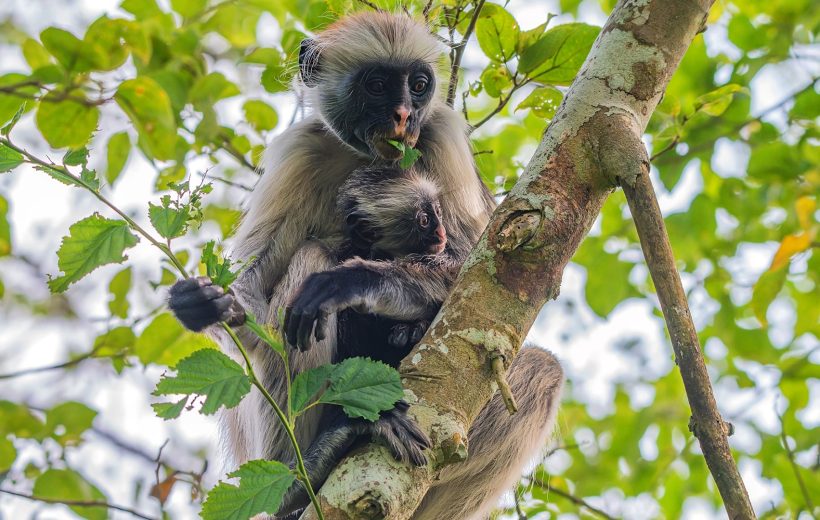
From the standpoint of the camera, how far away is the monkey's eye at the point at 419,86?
461 centimetres

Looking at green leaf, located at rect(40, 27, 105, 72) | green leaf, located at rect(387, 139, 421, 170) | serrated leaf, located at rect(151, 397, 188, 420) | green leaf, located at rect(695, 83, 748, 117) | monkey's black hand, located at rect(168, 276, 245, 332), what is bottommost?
serrated leaf, located at rect(151, 397, 188, 420)

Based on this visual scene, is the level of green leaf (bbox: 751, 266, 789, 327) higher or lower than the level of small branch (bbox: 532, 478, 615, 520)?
higher

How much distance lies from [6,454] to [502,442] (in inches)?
93.5

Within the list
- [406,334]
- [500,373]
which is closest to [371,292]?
[406,334]

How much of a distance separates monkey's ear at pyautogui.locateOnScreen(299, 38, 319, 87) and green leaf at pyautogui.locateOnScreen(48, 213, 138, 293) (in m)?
2.78

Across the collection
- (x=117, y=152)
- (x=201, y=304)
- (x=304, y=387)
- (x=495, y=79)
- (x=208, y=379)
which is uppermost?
(x=495, y=79)

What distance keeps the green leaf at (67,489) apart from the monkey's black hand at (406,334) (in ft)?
5.35

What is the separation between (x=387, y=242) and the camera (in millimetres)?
4320

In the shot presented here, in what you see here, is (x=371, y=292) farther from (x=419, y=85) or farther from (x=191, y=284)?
(x=419, y=85)

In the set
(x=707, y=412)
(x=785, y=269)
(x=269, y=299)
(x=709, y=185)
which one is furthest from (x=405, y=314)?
(x=709, y=185)

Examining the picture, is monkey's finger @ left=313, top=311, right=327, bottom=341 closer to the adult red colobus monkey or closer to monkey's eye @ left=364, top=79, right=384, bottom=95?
the adult red colobus monkey

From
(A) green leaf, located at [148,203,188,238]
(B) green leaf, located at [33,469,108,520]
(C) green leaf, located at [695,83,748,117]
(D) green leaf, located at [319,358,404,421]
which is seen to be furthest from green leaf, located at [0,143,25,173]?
(C) green leaf, located at [695,83,748,117]

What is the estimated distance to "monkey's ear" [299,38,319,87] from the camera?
5000 mm

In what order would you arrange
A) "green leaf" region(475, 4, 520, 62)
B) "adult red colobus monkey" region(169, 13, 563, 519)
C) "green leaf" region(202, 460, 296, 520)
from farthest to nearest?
"green leaf" region(475, 4, 520, 62) → "adult red colobus monkey" region(169, 13, 563, 519) → "green leaf" region(202, 460, 296, 520)
